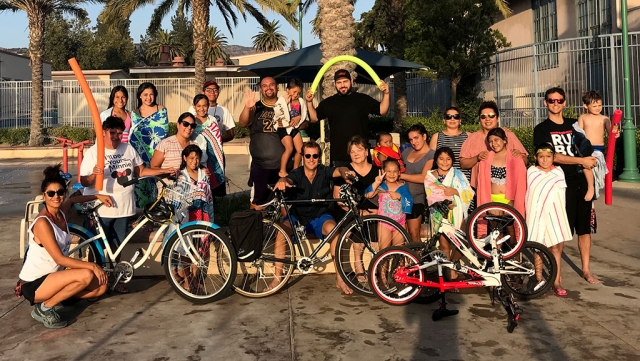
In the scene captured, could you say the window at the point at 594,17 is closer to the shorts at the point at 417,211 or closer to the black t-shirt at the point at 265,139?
the shorts at the point at 417,211

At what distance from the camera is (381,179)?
5.92 m

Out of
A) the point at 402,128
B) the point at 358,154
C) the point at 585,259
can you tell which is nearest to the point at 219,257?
the point at 358,154

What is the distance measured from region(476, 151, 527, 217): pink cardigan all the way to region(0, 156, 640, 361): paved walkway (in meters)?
0.87

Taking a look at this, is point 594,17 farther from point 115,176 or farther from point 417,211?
point 115,176

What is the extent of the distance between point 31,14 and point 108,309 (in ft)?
73.8

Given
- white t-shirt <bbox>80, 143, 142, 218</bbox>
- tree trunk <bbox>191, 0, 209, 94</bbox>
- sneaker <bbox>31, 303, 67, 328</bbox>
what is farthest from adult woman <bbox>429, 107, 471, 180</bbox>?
tree trunk <bbox>191, 0, 209, 94</bbox>

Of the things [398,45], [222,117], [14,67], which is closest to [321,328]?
[222,117]

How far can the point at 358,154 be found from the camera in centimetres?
617

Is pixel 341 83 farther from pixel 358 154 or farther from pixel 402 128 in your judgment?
pixel 402 128

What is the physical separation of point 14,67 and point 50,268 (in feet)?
129

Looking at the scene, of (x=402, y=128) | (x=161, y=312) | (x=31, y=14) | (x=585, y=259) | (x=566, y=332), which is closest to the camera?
(x=566, y=332)

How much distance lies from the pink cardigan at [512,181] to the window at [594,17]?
1449 cm

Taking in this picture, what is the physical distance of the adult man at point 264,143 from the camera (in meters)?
6.88

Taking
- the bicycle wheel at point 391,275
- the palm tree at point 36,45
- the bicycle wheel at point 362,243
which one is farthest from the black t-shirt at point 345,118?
the palm tree at point 36,45
